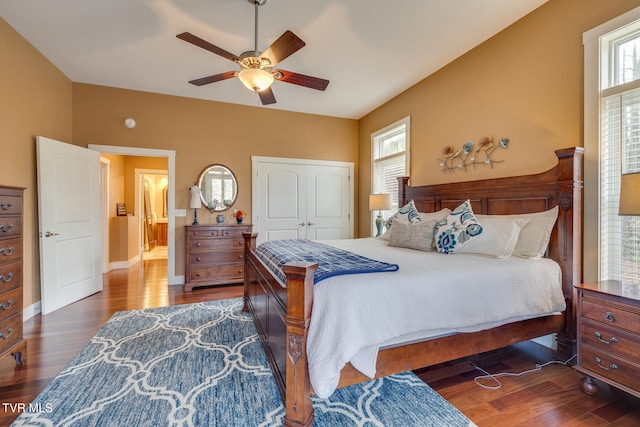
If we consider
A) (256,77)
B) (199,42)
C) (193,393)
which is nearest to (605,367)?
(193,393)

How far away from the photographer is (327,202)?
5.48 meters

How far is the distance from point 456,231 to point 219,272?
3.37m

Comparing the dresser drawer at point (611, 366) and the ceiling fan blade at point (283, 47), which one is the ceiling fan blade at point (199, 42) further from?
the dresser drawer at point (611, 366)

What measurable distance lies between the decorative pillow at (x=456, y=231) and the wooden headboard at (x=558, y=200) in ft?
1.40

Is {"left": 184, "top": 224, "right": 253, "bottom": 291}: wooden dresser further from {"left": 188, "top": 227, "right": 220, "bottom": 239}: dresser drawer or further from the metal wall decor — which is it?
the metal wall decor

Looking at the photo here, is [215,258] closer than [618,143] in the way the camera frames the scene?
No

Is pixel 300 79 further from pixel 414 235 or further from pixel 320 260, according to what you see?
pixel 414 235

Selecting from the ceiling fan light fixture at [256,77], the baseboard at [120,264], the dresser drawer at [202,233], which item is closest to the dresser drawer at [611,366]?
the ceiling fan light fixture at [256,77]

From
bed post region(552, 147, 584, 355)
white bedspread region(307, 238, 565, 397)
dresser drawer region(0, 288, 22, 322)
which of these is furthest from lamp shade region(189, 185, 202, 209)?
bed post region(552, 147, 584, 355)

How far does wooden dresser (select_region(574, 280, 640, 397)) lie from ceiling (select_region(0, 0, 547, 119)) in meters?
2.42

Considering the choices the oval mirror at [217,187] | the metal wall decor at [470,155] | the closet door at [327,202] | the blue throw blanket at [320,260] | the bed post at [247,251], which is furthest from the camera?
the closet door at [327,202]

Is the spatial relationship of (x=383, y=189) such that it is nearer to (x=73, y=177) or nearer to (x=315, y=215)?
(x=315, y=215)

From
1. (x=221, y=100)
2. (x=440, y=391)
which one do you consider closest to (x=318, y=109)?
(x=221, y=100)

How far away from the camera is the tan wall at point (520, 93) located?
234 cm
